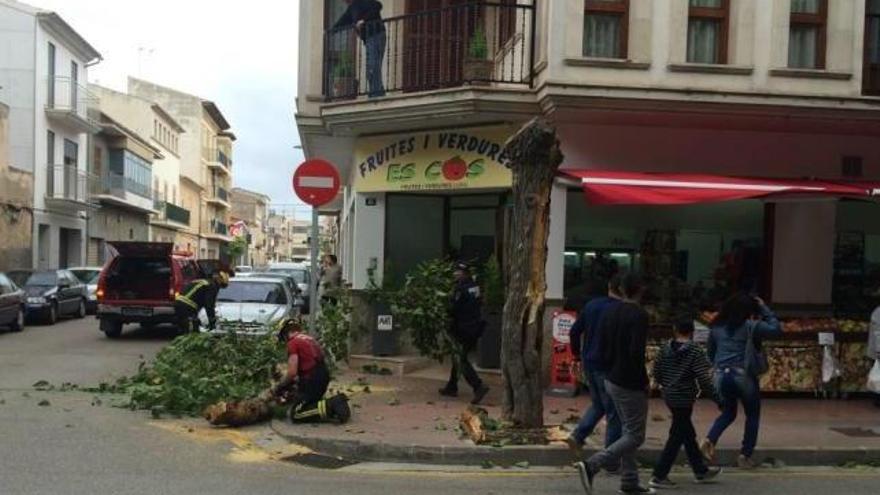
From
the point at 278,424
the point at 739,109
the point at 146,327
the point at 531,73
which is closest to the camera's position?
the point at 278,424

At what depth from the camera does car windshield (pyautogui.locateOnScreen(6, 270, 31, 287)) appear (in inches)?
894

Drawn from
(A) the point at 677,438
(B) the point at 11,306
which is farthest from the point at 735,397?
(B) the point at 11,306

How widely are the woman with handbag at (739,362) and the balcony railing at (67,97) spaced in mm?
33280

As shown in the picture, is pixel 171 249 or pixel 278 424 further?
pixel 171 249

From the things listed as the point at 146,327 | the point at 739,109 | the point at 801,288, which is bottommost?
the point at 146,327

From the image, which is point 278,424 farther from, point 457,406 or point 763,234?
point 763,234

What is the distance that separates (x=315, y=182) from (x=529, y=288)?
353 cm

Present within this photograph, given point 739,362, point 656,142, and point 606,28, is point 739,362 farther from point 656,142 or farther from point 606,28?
point 606,28

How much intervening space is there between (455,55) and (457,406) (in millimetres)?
5646

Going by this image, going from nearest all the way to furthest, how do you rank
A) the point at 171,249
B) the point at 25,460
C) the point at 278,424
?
the point at 25,460, the point at 278,424, the point at 171,249

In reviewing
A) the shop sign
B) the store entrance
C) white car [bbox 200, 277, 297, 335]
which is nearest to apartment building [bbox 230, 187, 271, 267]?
white car [bbox 200, 277, 297, 335]

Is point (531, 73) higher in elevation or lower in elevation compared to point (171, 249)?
higher

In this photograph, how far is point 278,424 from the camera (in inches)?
344

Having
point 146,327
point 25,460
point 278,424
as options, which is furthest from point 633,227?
point 146,327
